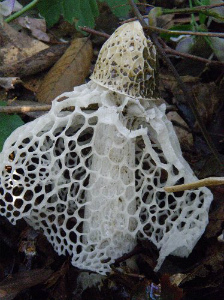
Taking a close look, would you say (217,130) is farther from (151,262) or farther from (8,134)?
(8,134)

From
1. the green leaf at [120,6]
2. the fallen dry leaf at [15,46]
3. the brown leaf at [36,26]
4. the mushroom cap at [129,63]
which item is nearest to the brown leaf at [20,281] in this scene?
the mushroom cap at [129,63]

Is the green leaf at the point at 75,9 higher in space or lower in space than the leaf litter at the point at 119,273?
higher

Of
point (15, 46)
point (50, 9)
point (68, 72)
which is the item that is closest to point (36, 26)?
point (15, 46)

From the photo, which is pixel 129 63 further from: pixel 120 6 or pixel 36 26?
pixel 36 26

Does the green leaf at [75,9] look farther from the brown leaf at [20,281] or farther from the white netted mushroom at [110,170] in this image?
the brown leaf at [20,281]

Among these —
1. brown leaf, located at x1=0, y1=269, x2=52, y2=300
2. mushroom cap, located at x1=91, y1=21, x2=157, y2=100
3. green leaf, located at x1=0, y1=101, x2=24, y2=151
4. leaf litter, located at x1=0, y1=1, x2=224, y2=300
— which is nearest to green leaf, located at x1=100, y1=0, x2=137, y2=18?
leaf litter, located at x1=0, y1=1, x2=224, y2=300

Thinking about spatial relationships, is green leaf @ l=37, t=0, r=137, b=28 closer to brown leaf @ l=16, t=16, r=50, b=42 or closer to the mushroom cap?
brown leaf @ l=16, t=16, r=50, b=42
